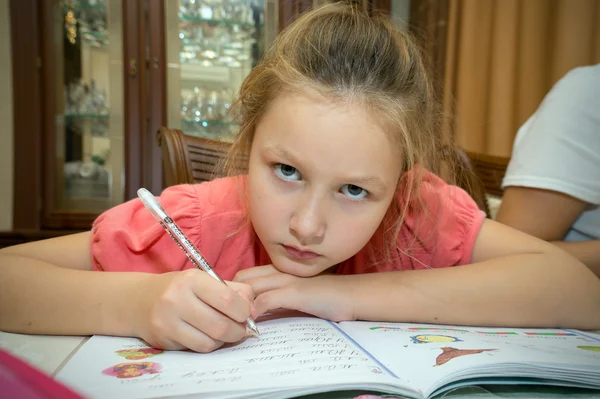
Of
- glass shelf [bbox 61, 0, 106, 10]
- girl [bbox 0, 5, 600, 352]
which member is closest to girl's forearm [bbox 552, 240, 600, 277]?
girl [bbox 0, 5, 600, 352]

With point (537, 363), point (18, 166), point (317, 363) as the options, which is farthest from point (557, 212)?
point (18, 166)

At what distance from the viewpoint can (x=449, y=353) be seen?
1.53ft

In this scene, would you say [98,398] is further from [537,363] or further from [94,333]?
[537,363]

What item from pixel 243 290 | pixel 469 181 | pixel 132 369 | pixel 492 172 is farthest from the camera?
pixel 492 172

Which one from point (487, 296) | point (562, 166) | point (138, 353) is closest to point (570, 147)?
point (562, 166)

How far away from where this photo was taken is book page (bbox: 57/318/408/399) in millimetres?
354

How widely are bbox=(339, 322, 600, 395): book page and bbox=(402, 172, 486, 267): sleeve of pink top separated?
0.18m

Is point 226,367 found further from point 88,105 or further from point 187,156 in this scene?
point 88,105

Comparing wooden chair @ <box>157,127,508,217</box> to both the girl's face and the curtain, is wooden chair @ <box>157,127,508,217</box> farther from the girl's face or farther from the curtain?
the curtain

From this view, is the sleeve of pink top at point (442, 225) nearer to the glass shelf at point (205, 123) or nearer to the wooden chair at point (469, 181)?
the wooden chair at point (469, 181)

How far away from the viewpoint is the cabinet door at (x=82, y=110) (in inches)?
83.0

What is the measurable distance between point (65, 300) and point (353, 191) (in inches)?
12.7

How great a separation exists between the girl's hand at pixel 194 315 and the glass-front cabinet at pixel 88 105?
5.90 ft

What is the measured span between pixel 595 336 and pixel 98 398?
534 millimetres
